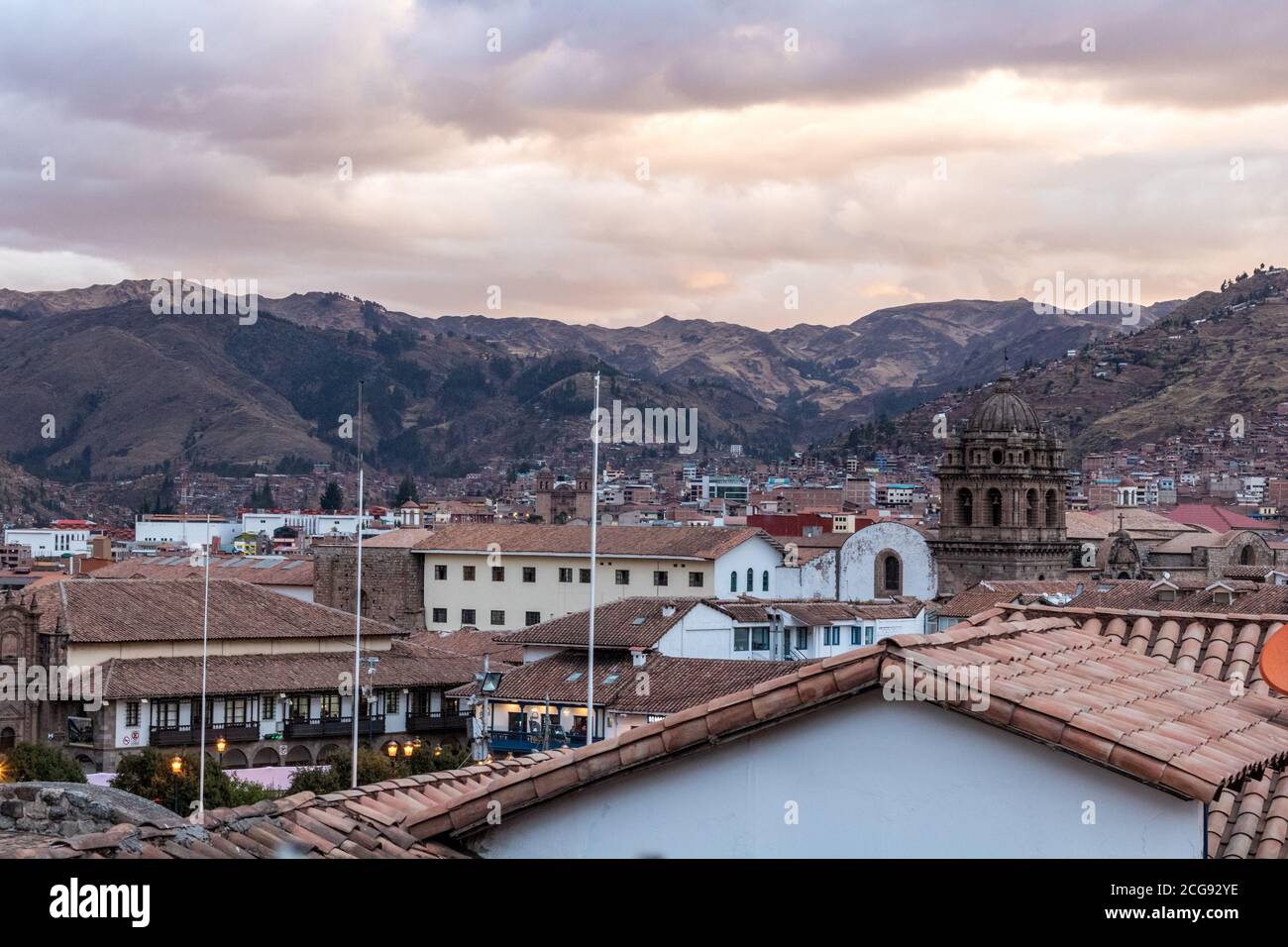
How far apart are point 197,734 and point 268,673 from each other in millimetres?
3258

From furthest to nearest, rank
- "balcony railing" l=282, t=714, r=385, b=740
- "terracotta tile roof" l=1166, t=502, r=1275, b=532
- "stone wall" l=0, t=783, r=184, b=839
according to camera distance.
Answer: "terracotta tile roof" l=1166, t=502, r=1275, b=532, "balcony railing" l=282, t=714, r=385, b=740, "stone wall" l=0, t=783, r=184, b=839

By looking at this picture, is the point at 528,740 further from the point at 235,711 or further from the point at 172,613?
the point at 172,613

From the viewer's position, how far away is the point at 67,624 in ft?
164

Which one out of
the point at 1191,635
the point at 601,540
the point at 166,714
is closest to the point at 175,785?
the point at 166,714

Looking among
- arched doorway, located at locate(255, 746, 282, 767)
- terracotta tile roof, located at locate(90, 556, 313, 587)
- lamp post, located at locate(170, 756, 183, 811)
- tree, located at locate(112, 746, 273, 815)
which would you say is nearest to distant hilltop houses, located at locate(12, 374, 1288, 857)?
arched doorway, located at locate(255, 746, 282, 767)

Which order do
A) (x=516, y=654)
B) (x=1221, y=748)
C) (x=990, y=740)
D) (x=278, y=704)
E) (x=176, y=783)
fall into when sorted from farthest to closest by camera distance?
(x=516, y=654)
(x=278, y=704)
(x=176, y=783)
(x=1221, y=748)
(x=990, y=740)

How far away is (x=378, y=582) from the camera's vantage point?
76.7 meters

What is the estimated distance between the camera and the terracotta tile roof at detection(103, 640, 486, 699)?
4788cm

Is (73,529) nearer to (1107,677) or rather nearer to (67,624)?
(67,624)

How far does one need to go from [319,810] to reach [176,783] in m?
30.9

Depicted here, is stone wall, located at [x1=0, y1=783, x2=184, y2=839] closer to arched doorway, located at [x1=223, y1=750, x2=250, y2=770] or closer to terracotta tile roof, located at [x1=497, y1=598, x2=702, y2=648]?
terracotta tile roof, located at [x1=497, y1=598, x2=702, y2=648]

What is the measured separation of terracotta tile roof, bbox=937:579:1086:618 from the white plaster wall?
4939 centimetres

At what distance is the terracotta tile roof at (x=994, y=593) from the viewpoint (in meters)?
57.8

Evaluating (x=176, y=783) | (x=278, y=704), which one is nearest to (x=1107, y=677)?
(x=176, y=783)
